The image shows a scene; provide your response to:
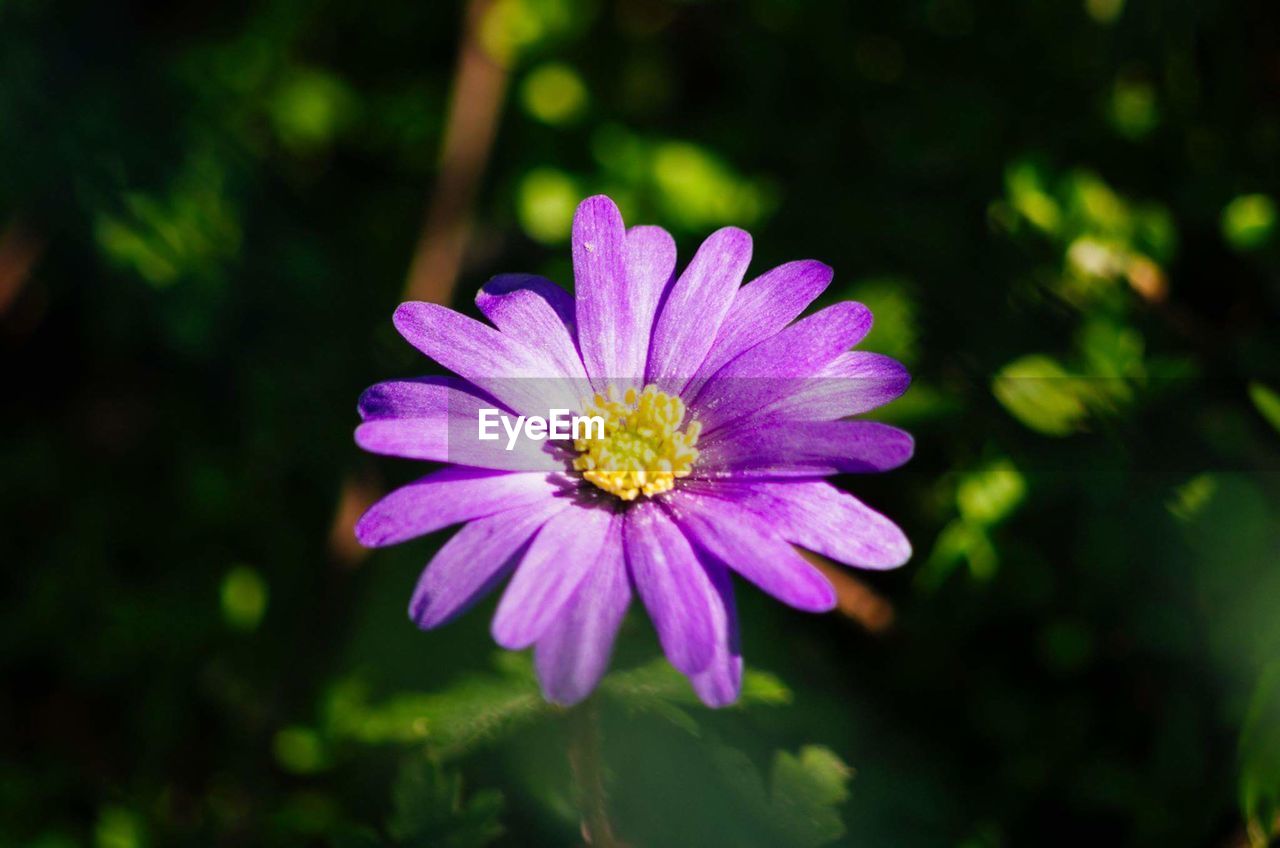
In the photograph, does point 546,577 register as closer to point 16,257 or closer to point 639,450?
point 639,450

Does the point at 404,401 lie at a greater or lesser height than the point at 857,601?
greater

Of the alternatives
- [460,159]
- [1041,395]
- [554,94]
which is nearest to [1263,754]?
[1041,395]

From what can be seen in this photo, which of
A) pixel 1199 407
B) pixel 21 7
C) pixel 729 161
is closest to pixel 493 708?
pixel 1199 407

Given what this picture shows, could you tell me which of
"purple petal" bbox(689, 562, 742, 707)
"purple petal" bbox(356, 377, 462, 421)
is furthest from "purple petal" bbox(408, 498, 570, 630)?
"purple petal" bbox(689, 562, 742, 707)

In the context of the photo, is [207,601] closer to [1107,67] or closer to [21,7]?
[21,7]

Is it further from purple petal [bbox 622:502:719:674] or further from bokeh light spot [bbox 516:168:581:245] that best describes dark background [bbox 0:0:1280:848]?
purple petal [bbox 622:502:719:674]

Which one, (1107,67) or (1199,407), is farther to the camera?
(1107,67)
